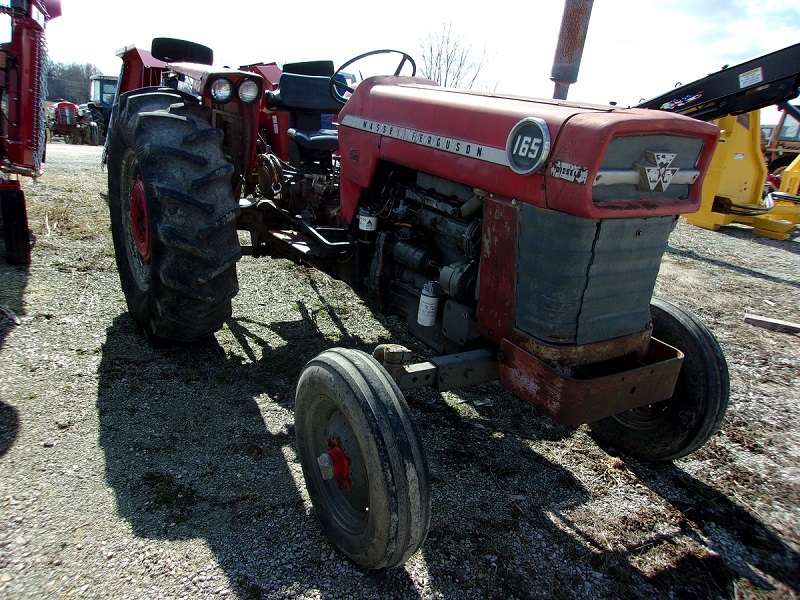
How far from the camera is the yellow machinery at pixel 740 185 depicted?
924cm

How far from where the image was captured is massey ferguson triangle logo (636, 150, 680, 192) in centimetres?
202

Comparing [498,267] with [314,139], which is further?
[314,139]

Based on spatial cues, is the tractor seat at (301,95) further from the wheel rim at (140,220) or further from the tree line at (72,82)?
the tree line at (72,82)

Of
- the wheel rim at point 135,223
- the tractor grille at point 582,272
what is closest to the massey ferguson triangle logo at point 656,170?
the tractor grille at point 582,272

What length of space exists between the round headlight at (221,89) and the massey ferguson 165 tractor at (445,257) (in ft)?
0.04

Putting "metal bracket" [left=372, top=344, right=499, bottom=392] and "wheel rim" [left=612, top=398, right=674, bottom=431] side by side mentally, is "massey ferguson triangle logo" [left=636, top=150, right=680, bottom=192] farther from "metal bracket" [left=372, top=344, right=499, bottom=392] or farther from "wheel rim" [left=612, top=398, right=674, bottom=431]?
"wheel rim" [left=612, top=398, right=674, bottom=431]

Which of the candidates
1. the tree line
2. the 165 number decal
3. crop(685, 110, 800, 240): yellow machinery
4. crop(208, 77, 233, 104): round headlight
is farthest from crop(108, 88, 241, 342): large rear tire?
the tree line

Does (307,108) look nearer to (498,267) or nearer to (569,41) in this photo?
(498,267)

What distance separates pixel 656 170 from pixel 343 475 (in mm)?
1584

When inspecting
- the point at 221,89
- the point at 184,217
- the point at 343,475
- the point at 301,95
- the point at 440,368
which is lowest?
the point at 343,475

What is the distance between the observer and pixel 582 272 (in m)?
2.07

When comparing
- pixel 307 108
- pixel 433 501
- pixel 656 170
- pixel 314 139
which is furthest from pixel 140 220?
pixel 656 170

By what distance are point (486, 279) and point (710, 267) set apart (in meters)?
5.87

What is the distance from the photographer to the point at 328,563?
2.12 m
